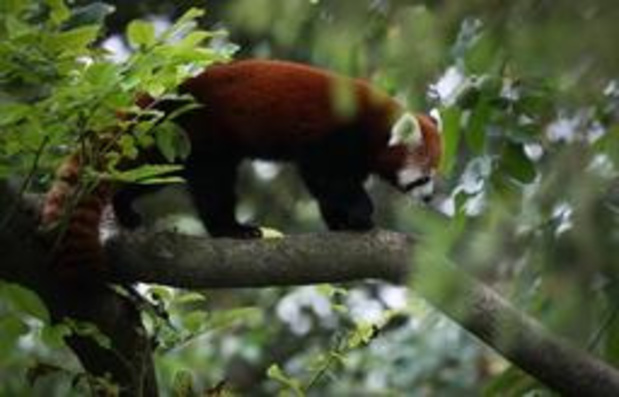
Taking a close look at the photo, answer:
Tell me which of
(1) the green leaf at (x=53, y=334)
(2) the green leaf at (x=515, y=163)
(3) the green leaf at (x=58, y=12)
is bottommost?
(1) the green leaf at (x=53, y=334)

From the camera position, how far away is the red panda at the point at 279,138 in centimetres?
379

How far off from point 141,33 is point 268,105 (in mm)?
1426

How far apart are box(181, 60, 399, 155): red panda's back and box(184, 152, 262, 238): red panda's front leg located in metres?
0.13

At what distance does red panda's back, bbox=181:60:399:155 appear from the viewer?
12.4ft

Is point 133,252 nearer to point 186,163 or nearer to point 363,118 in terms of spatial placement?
point 186,163

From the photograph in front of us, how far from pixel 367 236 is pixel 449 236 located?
5.52 ft

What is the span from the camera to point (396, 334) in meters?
7.01

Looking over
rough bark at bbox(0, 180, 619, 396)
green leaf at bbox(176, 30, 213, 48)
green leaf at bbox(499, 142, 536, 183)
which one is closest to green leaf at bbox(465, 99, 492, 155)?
green leaf at bbox(499, 142, 536, 183)

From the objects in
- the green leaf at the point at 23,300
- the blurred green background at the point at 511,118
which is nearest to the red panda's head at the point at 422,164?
the blurred green background at the point at 511,118

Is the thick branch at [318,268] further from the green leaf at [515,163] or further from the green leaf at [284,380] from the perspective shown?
the green leaf at [515,163]

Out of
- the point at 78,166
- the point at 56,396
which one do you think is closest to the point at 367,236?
the point at 78,166

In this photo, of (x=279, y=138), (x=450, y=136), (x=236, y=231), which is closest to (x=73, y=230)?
(x=236, y=231)

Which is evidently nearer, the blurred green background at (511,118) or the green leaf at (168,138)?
the blurred green background at (511,118)

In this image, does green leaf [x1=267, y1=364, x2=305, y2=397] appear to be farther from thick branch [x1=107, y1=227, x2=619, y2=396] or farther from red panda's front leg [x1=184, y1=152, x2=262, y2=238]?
red panda's front leg [x1=184, y1=152, x2=262, y2=238]
